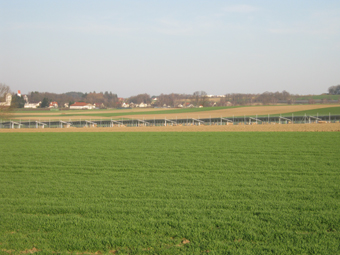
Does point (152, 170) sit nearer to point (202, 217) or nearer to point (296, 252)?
point (202, 217)

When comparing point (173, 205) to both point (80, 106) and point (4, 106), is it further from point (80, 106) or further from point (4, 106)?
point (80, 106)

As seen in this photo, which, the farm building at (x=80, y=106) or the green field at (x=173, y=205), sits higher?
the farm building at (x=80, y=106)

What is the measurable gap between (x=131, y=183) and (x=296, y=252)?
271 inches

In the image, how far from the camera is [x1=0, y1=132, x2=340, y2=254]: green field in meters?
6.97

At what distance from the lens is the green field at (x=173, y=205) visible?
697cm

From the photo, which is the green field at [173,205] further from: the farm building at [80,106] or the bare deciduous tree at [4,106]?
the farm building at [80,106]

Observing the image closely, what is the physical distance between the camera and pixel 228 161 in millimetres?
16406

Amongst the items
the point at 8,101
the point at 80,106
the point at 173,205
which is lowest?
the point at 173,205

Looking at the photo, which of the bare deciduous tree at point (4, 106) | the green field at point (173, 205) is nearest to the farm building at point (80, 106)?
the bare deciduous tree at point (4, 106)

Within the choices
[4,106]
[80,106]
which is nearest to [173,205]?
[4,106]

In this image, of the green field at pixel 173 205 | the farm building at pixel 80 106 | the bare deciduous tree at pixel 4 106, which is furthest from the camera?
the farm building at pixel 80 106

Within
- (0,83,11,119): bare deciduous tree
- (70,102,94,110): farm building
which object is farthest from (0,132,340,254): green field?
(70,102,94,110): farm building

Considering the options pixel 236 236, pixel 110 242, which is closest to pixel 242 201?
pixel 236 236

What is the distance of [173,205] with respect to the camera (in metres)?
9.33
